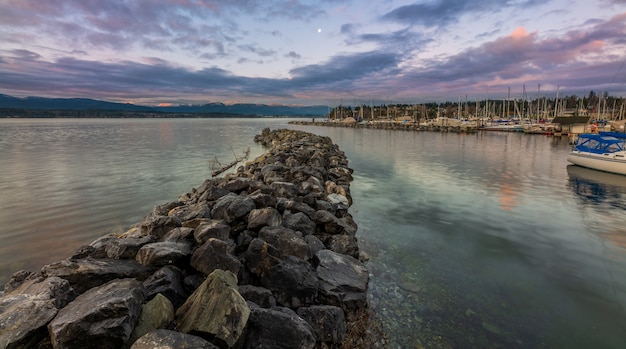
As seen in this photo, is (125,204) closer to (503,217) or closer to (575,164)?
(503,217)

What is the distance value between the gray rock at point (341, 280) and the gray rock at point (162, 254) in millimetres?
2756

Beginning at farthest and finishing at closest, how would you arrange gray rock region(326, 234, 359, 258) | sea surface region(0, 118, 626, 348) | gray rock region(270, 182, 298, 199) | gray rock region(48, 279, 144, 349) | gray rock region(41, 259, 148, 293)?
gray rock region(270, 182, 298, 199) < gray rock region(326, 234, 359, 258) < sea surface region(0, 118, 626, 348) < gray rock region(41, 259, 148, 293) < gray rock region(48, 279, 144, 349)

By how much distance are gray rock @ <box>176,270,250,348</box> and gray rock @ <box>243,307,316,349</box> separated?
0.73 feet

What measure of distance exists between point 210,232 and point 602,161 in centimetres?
2823

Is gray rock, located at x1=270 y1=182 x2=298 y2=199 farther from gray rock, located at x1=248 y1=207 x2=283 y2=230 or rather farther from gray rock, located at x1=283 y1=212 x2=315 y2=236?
gray rock, located at x1=248 y1=207 x2=283 y2=230

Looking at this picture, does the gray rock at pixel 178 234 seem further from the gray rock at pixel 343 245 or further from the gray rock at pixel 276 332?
the gray rock at pixel 343 245

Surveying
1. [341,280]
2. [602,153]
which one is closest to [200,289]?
[341,280]

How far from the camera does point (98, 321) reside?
3.98m

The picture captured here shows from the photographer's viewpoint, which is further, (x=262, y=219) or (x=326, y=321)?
(x=262, y=219)

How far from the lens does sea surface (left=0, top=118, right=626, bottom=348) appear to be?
238 inches

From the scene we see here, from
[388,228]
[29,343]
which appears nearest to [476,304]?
[388,228]

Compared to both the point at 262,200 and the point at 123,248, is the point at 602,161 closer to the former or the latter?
the point at 262,200

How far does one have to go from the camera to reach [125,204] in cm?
1490

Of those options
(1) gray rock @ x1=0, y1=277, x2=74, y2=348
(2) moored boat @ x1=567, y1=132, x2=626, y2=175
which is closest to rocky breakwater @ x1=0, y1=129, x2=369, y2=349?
(1) gray rock @ x1=0, y1=277, x2=74, y2=348
